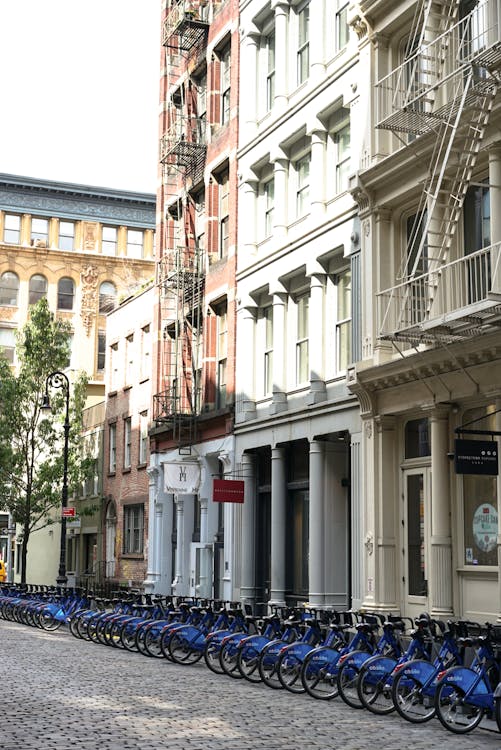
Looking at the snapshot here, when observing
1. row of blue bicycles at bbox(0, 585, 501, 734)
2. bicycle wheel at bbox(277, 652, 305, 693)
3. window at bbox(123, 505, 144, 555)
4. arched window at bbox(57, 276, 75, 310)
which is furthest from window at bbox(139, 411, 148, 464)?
arched window at bbox(57, 276, 75, 310)

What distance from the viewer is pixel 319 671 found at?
14883 mm

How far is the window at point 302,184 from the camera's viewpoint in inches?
1075

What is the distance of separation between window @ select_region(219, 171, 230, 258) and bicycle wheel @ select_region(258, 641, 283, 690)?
18.0 metres

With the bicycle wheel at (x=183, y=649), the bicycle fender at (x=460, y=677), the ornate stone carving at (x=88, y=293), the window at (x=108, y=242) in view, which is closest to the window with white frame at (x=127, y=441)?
the bicycle wheel at (x=183, y=649)

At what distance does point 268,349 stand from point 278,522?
4.89 meters

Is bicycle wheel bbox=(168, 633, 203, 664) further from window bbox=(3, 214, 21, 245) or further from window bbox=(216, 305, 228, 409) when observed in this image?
window bbox=(3, 214, 21, 245)

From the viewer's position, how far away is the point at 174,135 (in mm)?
35812

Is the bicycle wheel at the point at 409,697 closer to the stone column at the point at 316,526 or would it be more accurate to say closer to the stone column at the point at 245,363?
the stone column at the point at 316,526

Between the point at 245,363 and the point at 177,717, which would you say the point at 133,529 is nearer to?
the point at 245,363

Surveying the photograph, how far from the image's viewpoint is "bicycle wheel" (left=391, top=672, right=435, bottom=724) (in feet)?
41.8

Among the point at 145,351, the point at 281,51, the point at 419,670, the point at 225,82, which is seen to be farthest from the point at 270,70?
the point at 419,670

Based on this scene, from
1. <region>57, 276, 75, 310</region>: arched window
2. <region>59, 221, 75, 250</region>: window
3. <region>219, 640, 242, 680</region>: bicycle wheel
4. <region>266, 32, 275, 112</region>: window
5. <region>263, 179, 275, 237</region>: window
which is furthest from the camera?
<region>59, 221, 75, 250</region>: window

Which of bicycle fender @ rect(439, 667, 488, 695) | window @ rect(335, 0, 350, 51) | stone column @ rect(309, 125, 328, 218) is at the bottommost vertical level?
bicycle fender @ rect(439, 667, 488, 695)

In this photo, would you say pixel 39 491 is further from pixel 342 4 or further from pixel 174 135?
pixel 342 4
